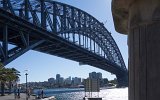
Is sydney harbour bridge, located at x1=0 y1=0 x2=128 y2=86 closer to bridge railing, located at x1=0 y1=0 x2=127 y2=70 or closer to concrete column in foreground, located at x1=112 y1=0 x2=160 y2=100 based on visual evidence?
bridge railing, located at x1=0 y1=0 x2=127 y2=70

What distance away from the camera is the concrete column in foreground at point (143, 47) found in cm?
344

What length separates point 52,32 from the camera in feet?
265

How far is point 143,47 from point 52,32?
3050 inches

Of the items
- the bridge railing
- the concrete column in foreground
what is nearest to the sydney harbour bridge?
the bridge railing

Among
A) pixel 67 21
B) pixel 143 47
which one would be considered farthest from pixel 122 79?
pixel 143 47

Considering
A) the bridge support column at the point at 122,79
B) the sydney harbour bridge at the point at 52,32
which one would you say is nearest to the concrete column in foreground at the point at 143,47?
the sydney harbour bridge at the point at 52,32

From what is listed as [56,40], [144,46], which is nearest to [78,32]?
[56,40]

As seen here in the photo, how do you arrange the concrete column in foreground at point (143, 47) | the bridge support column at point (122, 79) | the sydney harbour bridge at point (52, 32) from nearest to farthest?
the concrete column in foreground at point (143, 47), the sydney harbour bridge at point (52, 32), the bridge support column at point (122, 79)

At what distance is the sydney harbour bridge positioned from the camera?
207 feet

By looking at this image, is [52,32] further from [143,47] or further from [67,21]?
[143,47]

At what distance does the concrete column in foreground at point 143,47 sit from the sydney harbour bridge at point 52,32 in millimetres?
55691

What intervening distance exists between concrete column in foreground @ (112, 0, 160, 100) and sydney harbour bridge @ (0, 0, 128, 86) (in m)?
55.7

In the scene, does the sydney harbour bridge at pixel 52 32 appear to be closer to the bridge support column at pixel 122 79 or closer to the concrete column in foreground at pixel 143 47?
the bridge support column at pixel 122 79

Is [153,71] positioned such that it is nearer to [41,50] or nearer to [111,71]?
[41,50]
